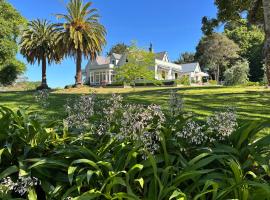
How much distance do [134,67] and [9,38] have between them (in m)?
15.4

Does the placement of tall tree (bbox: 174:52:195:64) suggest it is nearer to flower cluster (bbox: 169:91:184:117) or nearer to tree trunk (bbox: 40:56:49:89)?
tree trunk (bbox: 40:56:49:89)

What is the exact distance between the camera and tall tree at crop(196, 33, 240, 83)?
215ft

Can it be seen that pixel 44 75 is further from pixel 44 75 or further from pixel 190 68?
pixel 190 68

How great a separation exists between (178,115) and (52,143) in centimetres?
161

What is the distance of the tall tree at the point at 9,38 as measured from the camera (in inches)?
1601

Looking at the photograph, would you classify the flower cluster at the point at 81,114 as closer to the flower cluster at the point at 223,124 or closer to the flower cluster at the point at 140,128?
the flower cluster at the point at 140,128

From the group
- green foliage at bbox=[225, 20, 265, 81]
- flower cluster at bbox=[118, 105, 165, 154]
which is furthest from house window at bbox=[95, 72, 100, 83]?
flower cluster at bbox=[118, 105, 165, 154]

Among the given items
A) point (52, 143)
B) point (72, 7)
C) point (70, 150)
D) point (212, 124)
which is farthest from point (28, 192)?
point (72, 7)

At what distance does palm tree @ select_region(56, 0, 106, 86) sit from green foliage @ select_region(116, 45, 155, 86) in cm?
356

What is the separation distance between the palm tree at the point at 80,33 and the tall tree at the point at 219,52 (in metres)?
29.6

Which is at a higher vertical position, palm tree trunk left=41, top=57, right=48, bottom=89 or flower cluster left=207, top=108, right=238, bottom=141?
palm tree trunk left=41, top=57, right=48, bottom=89

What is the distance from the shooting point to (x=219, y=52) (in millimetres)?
66500

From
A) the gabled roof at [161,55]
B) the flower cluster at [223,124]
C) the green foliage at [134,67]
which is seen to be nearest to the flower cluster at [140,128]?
the flower cluster at [223,124]

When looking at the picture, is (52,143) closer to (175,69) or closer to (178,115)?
(178,115)
